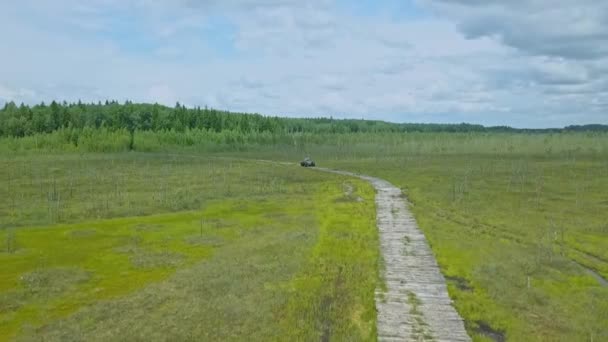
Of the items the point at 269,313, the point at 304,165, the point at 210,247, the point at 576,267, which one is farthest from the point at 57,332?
the point at 304,165

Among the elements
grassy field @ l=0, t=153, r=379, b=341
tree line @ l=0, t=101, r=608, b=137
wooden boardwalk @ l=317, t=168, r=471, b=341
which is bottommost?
grassy field @ l=0, t=153, r=379, b=341

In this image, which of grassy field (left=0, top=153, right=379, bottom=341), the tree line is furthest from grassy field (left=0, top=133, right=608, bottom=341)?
the tree line

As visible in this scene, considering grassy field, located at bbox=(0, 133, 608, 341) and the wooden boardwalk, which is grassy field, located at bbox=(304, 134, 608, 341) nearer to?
grassy field, located at bbox=(0, 133, 608, 341)

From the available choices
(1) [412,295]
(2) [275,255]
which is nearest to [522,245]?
(1) [412,295]

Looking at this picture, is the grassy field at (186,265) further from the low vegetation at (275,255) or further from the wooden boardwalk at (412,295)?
the wooden boardwalk at (412,295)

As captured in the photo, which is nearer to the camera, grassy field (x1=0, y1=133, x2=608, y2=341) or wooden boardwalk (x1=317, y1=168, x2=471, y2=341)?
wooden boardwalk (x1=317, y1=168, x2=471, y2=341)

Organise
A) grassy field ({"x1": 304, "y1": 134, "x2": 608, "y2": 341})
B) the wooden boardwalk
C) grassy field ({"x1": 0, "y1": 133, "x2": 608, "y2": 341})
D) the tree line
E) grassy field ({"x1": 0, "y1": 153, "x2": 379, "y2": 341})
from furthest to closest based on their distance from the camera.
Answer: the tree line
grassy field ({"x1": 304, "y1": 134, "x2": 608, "y2": 341})
grassy field ({"x1": 0, "y1": 133, "x2": 608, "y2": 341})
grassy field ({"x1": 0, "y1": 153, "x2": 379, "y2": 341})
the wooden boardwalk

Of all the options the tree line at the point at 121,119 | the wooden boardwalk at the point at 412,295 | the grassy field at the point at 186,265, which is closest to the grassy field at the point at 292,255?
the grassy field at the point at 186,265
